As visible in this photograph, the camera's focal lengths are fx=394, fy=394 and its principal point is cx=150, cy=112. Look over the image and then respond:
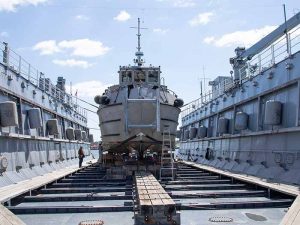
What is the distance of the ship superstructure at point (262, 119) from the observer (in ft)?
44.6

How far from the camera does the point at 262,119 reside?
16.5 metres

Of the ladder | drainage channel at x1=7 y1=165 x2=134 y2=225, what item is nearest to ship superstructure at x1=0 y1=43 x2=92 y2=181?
drainage channel at x1=7 y1=165 x2=134 y2=225

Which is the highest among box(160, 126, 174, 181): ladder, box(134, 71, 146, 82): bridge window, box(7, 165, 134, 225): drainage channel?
box(134, 71, 146, 82): bridge window

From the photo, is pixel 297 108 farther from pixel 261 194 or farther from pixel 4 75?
pixel 4 75

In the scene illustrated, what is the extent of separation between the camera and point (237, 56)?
25297 mm

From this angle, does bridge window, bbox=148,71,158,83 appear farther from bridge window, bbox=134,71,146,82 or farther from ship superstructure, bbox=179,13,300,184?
ship superstructure, bbox=179,13,300,184

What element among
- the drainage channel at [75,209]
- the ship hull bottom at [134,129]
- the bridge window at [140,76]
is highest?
the bridge window at [140,76]

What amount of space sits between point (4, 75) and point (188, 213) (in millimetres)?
8759

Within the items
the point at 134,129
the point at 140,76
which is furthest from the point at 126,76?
the point at 134,129

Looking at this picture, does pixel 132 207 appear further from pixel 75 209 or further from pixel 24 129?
pixel 24 129

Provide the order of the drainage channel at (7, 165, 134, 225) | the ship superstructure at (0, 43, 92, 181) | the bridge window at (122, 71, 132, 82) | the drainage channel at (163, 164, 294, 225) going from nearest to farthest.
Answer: the drainage channel at (163, 164, 294, 225), the drainage channel at (7, 165, 134, 225), the ship superstructure at (0, 43, 92, 181), the bridge window at (122, 71, 132, 82)

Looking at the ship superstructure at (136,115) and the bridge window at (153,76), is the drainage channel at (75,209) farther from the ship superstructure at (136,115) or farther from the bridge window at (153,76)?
the bridge window at (153,76)

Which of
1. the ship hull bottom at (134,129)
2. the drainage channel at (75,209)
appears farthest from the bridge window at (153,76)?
the drainage channel at (75,209)

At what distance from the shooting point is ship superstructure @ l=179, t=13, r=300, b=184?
1359 centimetres
